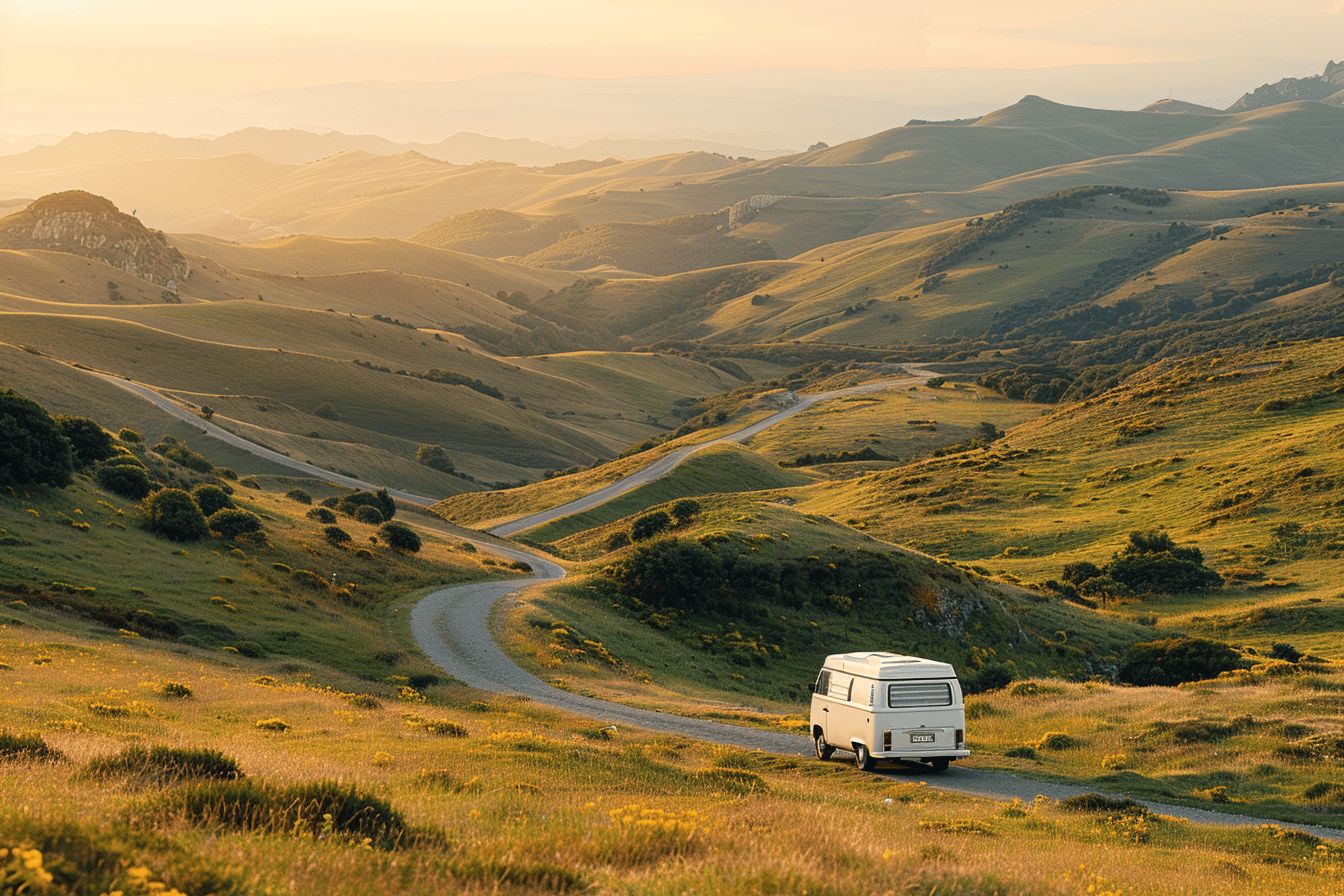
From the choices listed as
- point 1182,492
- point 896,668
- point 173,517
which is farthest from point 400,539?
point 1182,492

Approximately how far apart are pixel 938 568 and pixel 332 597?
3356 cm

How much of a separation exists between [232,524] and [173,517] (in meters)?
3.05

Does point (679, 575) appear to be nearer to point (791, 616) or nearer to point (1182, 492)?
point (791, 616)

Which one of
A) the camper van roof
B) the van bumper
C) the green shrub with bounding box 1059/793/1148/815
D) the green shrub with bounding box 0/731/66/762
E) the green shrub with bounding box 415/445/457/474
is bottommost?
the green shrub with bounding box 415/445/457/474

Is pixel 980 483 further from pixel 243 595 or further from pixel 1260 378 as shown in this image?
pixel 243 595

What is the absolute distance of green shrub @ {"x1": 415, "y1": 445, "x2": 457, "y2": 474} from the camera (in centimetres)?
16088

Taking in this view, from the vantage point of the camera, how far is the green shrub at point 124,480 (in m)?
62.3

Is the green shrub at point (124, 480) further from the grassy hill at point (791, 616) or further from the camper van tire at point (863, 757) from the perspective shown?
the camper van tire at point (863, 757)

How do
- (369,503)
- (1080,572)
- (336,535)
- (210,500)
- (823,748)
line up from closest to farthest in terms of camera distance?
(823,748) < (210,500) < (336,535) < (1080,572) < (369,503)

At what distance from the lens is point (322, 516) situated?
75.9 m

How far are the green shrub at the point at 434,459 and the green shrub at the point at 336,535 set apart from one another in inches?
3602

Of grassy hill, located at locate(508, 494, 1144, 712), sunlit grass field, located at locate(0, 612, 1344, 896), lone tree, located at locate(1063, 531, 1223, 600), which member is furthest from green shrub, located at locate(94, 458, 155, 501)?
lone tree, located at locate(1063, 531, 1223, 600)

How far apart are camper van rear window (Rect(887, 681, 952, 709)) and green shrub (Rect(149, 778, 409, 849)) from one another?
17786 mm

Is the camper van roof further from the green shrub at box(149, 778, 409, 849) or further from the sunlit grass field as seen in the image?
the green shrub at box(149, 778, 409, 849)
